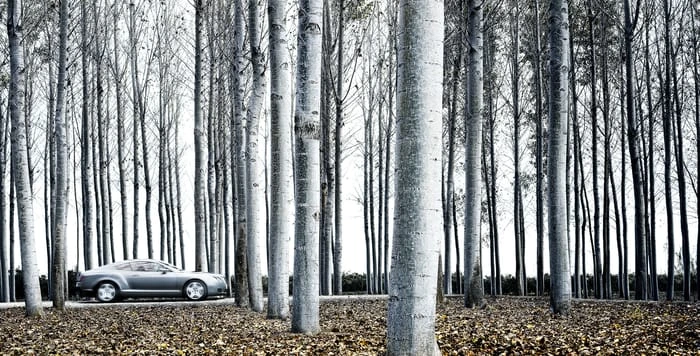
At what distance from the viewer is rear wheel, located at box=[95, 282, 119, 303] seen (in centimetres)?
2098

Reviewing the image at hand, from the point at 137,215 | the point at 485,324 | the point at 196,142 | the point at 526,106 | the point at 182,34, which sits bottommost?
the point at 485,324

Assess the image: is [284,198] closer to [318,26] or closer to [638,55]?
[318,26]

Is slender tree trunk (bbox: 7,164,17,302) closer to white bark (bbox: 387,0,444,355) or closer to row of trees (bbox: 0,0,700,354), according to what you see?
row of trees (bbox: 0,0,700,354)

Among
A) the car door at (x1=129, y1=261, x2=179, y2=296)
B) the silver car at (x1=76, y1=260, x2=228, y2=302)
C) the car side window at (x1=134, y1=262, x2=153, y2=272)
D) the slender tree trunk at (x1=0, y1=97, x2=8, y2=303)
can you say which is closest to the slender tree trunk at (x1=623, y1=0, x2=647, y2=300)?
the silver car at (x1=76, y1=260, x2=228, y2=302)

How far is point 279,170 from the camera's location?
11812mm

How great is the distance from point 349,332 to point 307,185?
2.15 m

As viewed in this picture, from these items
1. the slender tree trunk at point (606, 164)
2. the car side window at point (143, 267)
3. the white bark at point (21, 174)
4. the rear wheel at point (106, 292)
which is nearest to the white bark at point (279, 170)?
the white bark at point (21, 174)

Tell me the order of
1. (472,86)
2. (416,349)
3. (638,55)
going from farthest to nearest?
(638,55) → (472,86) → (416,349)

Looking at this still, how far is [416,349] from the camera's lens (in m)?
6.36

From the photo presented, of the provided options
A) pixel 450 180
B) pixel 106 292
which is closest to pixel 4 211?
pixel 106 292

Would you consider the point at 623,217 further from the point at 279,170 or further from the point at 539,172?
the point at 279,170

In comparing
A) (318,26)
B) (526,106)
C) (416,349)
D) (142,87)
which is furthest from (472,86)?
(142,87)

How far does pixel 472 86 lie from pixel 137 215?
14.8 m

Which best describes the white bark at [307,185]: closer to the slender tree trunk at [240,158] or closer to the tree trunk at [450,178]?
the slender tree trunk at [240,158]
